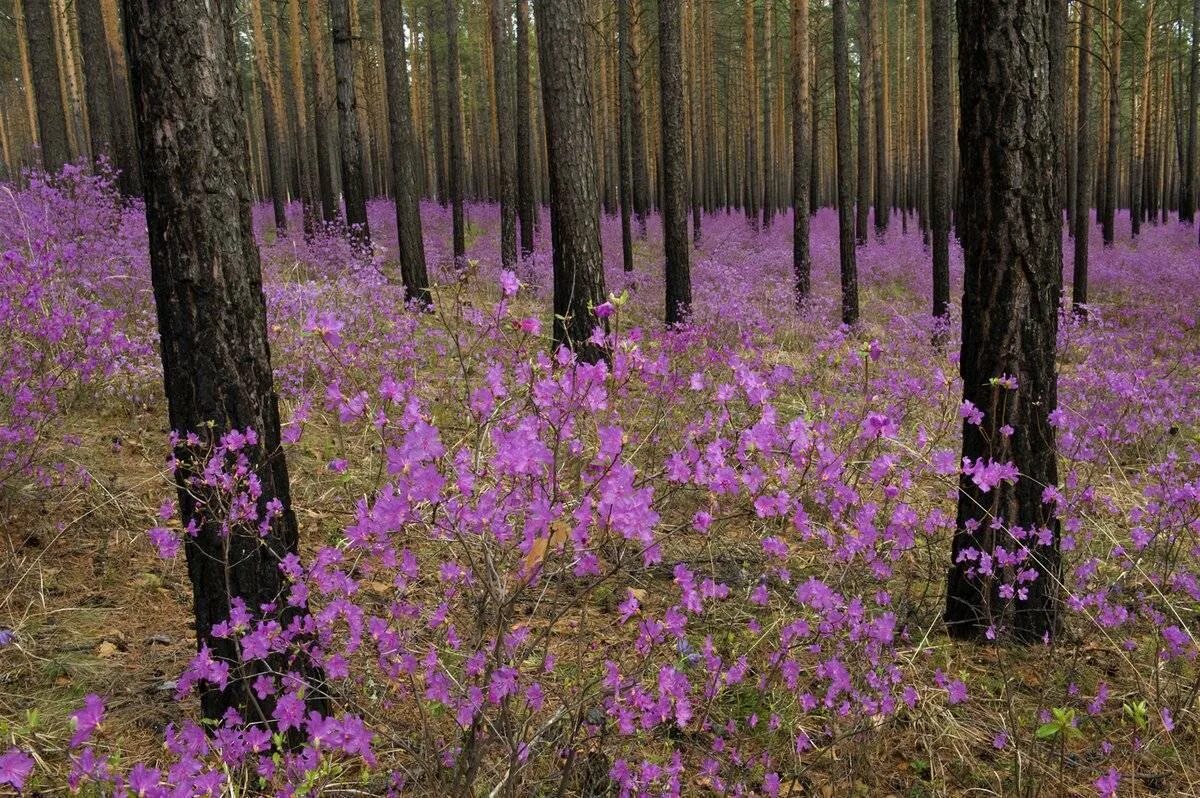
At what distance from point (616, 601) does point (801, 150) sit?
9891 mm

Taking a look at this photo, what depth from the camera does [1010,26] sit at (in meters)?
3.18

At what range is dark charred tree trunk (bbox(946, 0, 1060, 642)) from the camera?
10.5 ft

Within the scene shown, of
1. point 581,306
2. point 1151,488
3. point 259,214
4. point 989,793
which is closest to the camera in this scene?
point 989,793

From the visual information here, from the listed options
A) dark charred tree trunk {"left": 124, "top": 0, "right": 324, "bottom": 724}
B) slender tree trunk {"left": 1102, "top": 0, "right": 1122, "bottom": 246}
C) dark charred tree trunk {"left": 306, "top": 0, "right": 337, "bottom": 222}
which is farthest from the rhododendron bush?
slender tree trunk {"left": 1102, "top": 0, "right": 1122, "bottom": 246}

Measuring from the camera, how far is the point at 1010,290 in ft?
11.0

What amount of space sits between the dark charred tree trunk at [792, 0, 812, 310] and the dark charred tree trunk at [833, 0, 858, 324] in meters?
0.56

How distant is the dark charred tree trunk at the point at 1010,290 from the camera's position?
3.21 m


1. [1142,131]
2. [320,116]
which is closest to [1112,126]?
[1142,131]

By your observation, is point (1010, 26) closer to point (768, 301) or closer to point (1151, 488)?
point (1151, 488)

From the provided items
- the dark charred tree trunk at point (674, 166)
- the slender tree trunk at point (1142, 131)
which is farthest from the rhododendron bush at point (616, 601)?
the slender tree trunk at point (1142, 131)

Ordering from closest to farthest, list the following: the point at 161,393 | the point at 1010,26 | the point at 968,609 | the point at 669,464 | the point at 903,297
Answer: the point at 669,464, the point at 1010,26, the point at 968,609, the point at 161,393, the point at 903,297

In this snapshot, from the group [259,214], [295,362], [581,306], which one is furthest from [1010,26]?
[259,214]

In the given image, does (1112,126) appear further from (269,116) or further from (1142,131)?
(269,116)

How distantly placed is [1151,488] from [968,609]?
243cm
